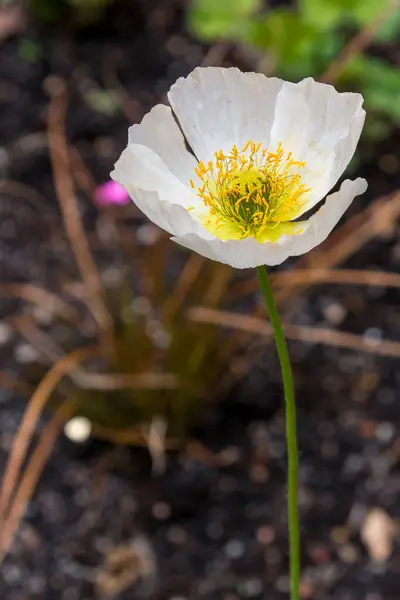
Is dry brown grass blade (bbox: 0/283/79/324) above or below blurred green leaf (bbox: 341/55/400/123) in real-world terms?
below

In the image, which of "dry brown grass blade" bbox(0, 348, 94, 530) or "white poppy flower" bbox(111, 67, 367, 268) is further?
"dry brown grass blade" bbox(0, 348, 94, 530)

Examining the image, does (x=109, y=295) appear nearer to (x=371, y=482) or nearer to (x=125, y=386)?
(x=125, y=386)

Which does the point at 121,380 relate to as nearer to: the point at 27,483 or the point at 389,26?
the point at 27,483

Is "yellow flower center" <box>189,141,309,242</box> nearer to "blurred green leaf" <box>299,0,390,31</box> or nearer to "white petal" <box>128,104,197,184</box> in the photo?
"white petal" <box>128,104,197,184</box>

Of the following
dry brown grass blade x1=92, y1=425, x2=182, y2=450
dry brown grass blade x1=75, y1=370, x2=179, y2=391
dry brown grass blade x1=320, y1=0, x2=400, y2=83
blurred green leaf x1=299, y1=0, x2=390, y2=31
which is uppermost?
blurred green leaf x1=299, y1=0, x2=390, y2=31

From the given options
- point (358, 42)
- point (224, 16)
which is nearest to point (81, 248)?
point (358, 42)

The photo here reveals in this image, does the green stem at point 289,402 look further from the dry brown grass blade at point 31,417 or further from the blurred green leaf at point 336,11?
the blurred green leaf at point 336,11

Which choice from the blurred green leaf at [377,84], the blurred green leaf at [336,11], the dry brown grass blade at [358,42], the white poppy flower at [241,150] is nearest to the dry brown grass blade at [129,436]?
the white poppy flower at [241,150]

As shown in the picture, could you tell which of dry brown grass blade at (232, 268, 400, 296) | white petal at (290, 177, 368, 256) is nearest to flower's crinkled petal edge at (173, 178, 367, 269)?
white petal at (290, 177, 368, 256)
